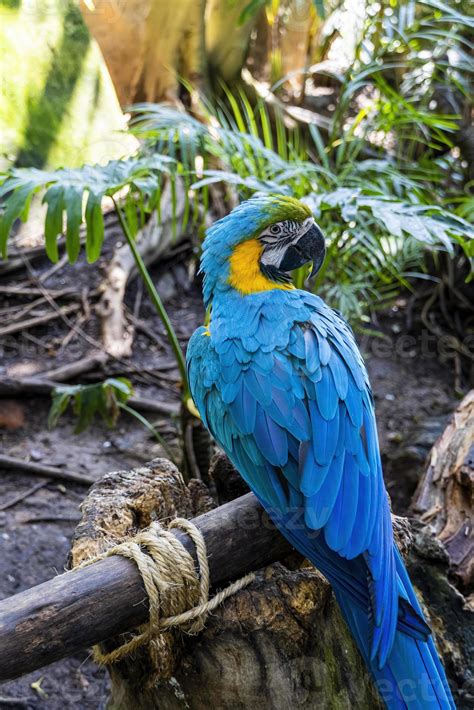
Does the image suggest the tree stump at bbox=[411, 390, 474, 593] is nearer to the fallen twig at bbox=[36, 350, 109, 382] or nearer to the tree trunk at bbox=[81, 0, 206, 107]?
the fallen twig at bbox=[36, 350, 109, 382]

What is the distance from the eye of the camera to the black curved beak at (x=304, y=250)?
5.59ft

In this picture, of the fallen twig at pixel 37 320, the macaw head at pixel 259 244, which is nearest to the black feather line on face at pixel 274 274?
the macaw head at pixel 259 244

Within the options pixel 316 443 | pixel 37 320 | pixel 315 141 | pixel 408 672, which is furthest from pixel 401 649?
pixel 37 320

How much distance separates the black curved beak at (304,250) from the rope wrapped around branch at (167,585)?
2.31 ft

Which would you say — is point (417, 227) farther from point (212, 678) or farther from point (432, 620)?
point (212, 678)

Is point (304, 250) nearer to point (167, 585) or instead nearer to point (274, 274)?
point (274, 274)

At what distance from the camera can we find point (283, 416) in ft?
4.56

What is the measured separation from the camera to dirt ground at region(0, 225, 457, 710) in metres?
2.24

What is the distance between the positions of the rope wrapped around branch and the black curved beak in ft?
2.31

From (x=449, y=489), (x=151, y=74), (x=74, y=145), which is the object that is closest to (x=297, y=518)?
(x=449, y=489)

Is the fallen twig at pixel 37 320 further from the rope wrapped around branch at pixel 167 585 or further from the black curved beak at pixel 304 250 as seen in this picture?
the rope wrapped around branch at pixel 167 585

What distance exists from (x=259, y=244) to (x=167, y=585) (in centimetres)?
83

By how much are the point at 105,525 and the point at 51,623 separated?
0.42 metres

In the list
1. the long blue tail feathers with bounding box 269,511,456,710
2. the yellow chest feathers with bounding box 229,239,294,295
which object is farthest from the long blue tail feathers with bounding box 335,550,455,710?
the yellow chest feathers with bounding box 229,239,294,295
